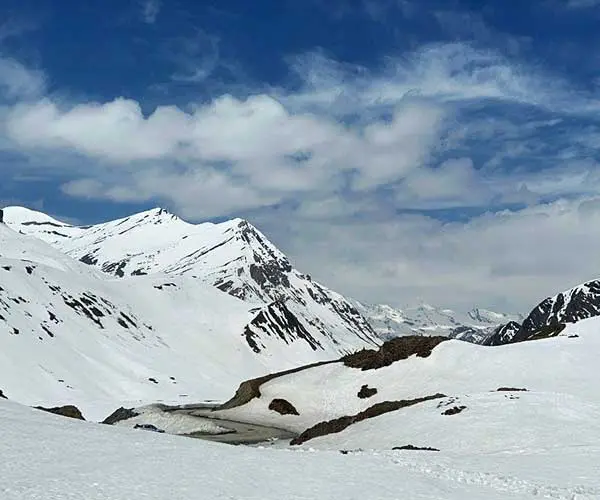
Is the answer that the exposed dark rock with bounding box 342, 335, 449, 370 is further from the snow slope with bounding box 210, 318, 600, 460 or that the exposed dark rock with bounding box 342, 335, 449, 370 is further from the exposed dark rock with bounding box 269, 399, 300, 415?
the exposed dark rock with bounding box 269, 399, 300, 415

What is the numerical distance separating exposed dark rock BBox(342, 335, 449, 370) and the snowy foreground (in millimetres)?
47987

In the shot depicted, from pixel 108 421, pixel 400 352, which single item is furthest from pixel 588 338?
pixel 108 421

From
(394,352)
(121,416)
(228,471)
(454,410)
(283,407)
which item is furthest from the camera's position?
(394,352)

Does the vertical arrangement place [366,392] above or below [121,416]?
above

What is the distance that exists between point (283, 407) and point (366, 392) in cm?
913

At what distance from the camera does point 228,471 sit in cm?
2227

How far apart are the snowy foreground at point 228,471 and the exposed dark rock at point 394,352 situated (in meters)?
48.0

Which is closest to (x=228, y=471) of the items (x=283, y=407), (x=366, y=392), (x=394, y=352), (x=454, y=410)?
(x=454, y=410)

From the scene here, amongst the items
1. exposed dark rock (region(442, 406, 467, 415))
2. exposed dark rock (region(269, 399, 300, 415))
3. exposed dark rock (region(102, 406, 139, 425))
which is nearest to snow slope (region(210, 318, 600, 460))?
exposed dark rock (region(442, 406, 467, 415))

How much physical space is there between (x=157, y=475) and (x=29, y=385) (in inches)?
5123

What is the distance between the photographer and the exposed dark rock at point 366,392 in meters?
73.4

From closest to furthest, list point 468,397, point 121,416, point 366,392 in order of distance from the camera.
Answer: point 468,397
point 366,392
point 121,416

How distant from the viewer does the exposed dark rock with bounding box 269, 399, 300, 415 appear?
75088 mm

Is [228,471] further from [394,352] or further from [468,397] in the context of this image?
[394,352]
